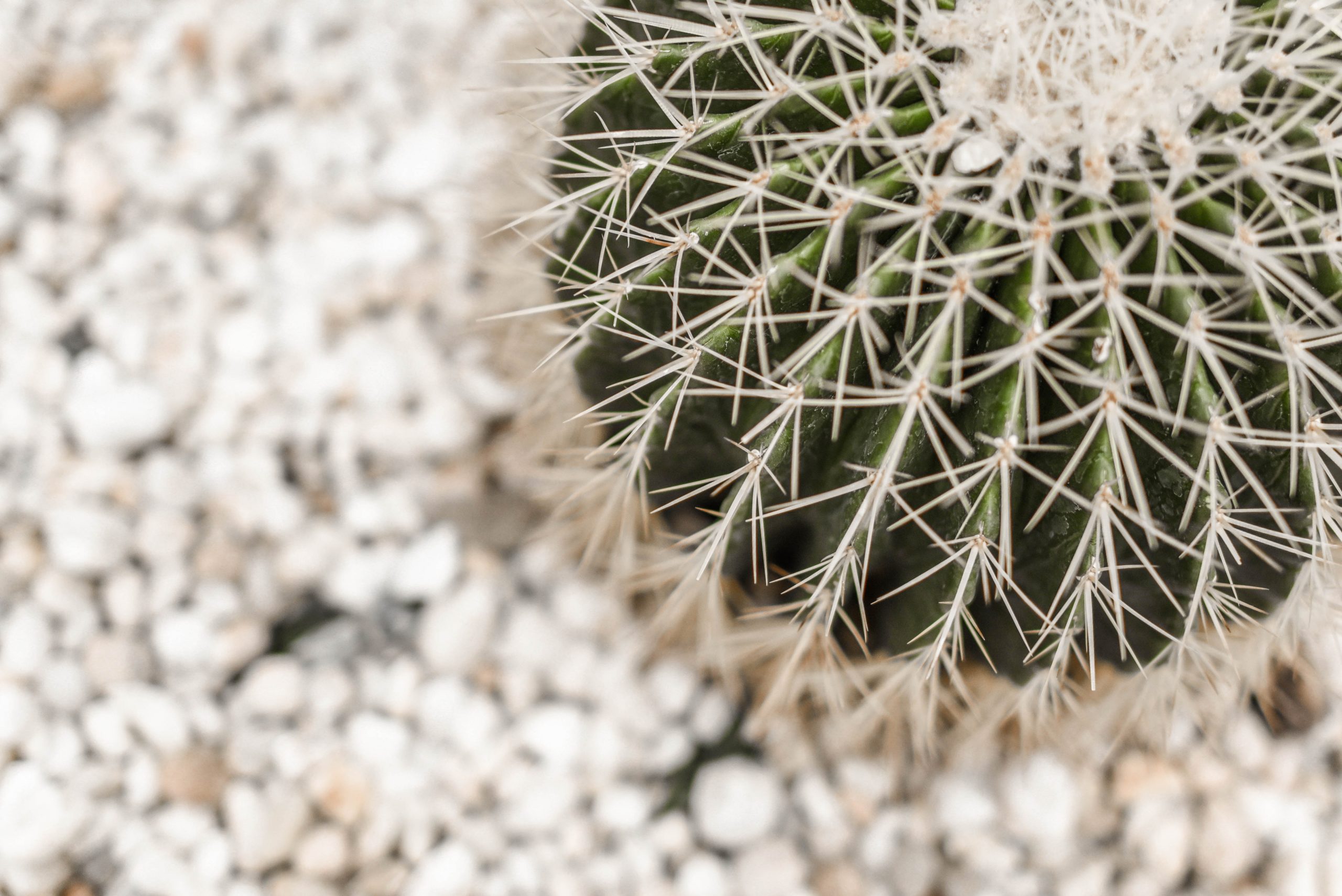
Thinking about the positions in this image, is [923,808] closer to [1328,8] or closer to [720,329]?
[720,329]

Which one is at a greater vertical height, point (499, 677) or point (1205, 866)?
point (499, 677)

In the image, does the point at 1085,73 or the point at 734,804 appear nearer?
the point at 1085,73

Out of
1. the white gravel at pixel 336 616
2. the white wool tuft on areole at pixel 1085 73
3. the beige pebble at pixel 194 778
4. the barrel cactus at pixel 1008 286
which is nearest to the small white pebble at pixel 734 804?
the white gravel at pixel 336 616

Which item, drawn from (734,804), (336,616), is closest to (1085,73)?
(734,804)

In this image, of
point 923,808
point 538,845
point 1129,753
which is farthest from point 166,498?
point 1129,753

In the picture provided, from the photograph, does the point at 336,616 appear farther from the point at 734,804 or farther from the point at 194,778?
the point at 734,804

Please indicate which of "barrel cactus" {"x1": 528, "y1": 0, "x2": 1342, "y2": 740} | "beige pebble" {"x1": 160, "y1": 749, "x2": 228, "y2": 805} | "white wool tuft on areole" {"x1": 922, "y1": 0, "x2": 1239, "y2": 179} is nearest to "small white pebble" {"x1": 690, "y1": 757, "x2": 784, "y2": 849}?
"barrel cactus" {"x1": 528, "y1": 0, "x2": 1342, "y2": 740}

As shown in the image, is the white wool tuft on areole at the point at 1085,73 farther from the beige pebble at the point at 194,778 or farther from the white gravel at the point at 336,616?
the beige pebble at the point at 194,778
